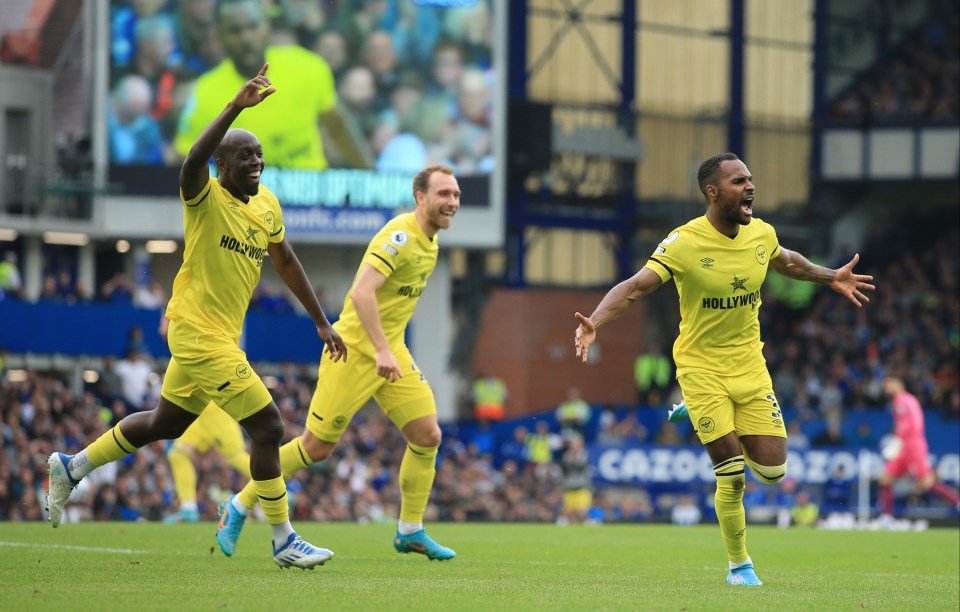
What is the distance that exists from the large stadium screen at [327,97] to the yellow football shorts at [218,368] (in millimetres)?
20861

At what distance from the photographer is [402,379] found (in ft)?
38.7

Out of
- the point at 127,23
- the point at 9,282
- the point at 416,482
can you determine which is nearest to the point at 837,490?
the point at 9,282

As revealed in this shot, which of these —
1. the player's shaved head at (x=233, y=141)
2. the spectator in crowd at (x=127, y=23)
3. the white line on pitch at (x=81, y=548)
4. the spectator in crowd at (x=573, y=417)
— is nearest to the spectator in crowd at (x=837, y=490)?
the spectator in crowd at (x=573, y=417)

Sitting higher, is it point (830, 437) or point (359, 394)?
point (359, 394)

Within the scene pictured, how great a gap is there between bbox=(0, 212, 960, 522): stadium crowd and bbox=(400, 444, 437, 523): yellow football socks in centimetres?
1116

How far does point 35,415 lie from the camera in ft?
78.8

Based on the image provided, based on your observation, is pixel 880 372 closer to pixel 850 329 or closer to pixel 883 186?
pixel 850 329

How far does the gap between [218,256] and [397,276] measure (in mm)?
1919

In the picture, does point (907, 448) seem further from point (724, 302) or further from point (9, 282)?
point (724, 302)

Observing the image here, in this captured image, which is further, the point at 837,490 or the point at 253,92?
the point at 837,490

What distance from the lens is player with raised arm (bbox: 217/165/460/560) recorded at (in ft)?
38.4

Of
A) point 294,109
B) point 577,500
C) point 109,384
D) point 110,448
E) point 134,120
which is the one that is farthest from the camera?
point 294,109

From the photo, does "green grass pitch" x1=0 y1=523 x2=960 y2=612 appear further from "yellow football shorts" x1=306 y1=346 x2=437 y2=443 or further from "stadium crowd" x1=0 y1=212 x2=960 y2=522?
"stadium crowd" x1=0 y1=212 x2=960 y2=522

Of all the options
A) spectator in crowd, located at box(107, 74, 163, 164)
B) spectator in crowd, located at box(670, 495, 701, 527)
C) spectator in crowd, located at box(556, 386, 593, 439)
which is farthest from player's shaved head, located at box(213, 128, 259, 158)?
spectator in crowd, located at box(556, 386, 593, 439)
